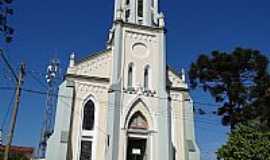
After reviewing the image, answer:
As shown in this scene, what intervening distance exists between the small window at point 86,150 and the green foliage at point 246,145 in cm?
1074

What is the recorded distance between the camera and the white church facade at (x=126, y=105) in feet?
94.9

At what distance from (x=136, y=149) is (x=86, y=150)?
4.46 metres

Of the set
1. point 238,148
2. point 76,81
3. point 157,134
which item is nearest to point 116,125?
point 157,134

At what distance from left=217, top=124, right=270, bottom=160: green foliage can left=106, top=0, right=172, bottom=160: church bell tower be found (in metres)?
5.95

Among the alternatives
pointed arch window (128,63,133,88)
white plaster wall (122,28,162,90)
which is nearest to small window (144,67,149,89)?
white plaster wall (122,28,162,90)

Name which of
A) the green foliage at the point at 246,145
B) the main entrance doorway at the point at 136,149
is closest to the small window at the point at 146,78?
the main entrance doorway at the point at 136,149

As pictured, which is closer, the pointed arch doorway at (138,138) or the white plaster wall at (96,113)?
the white plaster wall at (96,113)

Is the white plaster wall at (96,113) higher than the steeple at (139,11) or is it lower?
lower

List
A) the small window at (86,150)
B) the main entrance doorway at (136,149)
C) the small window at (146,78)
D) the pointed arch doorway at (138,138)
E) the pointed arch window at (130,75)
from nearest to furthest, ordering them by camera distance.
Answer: the small window at (86,150) < the pointed arch doorway at (138,138) < the main entrance doorway at (136,149) < the pointed arch window at (130,75) < the small window at (146,78)

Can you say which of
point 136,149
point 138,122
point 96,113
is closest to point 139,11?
point 96,113

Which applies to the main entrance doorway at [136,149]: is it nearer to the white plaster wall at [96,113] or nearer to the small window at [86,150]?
the white plaster wall at [96,113]

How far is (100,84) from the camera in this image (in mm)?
31562

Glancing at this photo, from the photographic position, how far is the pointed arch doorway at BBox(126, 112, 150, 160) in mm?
29953

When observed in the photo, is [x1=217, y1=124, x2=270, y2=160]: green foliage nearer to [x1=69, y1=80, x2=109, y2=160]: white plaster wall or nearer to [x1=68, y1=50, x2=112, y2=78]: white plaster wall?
[x1=69, y1=80, x2=109, y2=160]: white plaster wall
